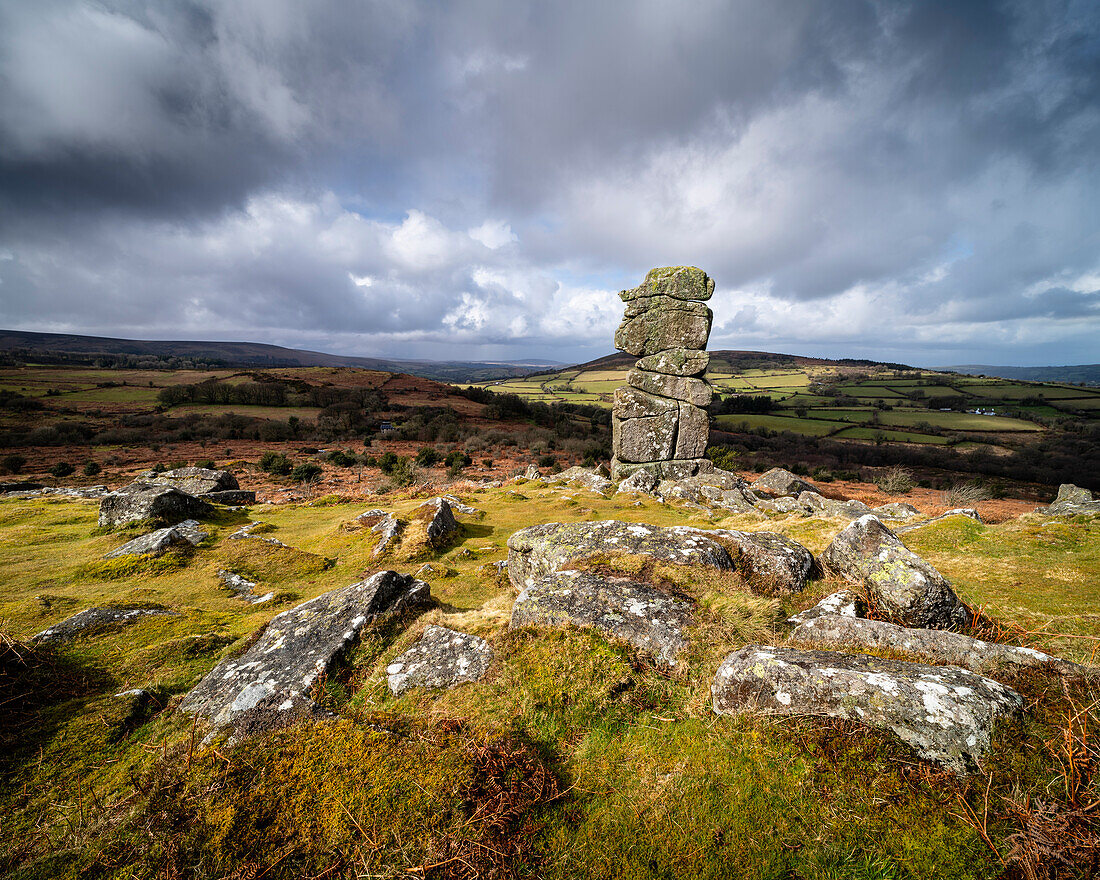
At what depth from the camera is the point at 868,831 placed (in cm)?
259

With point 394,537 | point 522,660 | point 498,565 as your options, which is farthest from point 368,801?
point 394,537

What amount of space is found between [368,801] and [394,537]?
8587 mm

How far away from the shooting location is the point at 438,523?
11.7 meters

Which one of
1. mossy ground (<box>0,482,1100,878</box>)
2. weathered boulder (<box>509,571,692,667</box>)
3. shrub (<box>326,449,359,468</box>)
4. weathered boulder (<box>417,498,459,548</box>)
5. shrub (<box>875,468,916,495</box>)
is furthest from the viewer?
shrub (<box>326,449,359,468</box>)

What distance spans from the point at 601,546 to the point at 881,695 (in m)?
4.32

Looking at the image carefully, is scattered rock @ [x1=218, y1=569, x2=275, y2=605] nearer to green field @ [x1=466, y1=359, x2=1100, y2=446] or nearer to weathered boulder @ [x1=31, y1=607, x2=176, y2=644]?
weathered boulder @ [x1=31, y1=607, x2=176, y2=644]

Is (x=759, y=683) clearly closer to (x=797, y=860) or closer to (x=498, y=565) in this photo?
(x=797, y=860)

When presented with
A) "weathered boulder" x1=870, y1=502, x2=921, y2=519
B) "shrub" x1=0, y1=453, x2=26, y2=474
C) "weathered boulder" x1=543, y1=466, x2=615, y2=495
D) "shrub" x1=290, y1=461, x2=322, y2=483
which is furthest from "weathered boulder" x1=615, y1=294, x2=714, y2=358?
"shrub" x1=0, y1=453, x2=26, y2=474

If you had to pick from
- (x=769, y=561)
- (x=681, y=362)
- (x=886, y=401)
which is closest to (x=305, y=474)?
(x=681, y=362)

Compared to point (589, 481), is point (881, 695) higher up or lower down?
higher up

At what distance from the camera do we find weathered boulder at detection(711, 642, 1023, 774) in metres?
2.99

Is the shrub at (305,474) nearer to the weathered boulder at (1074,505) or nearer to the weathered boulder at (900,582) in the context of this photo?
the weathered boulder at (900,582)

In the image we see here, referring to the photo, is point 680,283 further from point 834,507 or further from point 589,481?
point 834,507

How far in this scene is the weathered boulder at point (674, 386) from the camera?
20.6 m
